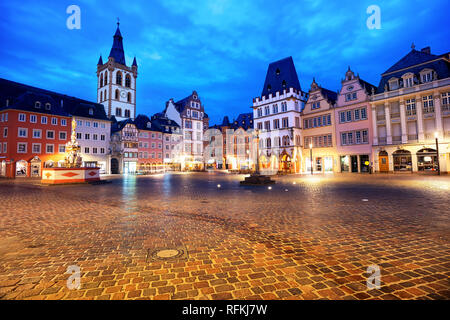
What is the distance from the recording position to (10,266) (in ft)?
12.1

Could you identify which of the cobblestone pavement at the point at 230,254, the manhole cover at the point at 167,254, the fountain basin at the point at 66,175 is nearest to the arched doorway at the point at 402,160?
the cobblestone pavement at the point at 230,254

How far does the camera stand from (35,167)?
122 ft

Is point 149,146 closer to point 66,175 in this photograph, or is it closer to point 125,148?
point 125,148

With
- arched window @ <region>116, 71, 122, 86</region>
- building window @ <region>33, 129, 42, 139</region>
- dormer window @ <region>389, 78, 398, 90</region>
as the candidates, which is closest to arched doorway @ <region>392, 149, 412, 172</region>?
dormer window @ <region>389, 78, 398, 90</region>

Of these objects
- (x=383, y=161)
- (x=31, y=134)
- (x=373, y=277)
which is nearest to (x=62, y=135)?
(x=31, y=134)

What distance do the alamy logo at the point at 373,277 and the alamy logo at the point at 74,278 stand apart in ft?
13.1

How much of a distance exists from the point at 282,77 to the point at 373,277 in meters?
48.1

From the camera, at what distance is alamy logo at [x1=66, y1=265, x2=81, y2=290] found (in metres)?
3.03

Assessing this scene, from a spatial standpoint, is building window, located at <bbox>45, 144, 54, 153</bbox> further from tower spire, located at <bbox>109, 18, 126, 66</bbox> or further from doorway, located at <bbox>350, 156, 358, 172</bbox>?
doorway, located at <bbox>350, 156, 358, 172</bbox>

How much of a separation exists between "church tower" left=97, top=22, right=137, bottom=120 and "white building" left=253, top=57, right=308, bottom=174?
36.7 meters

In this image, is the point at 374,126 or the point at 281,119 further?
the point at 281,119
